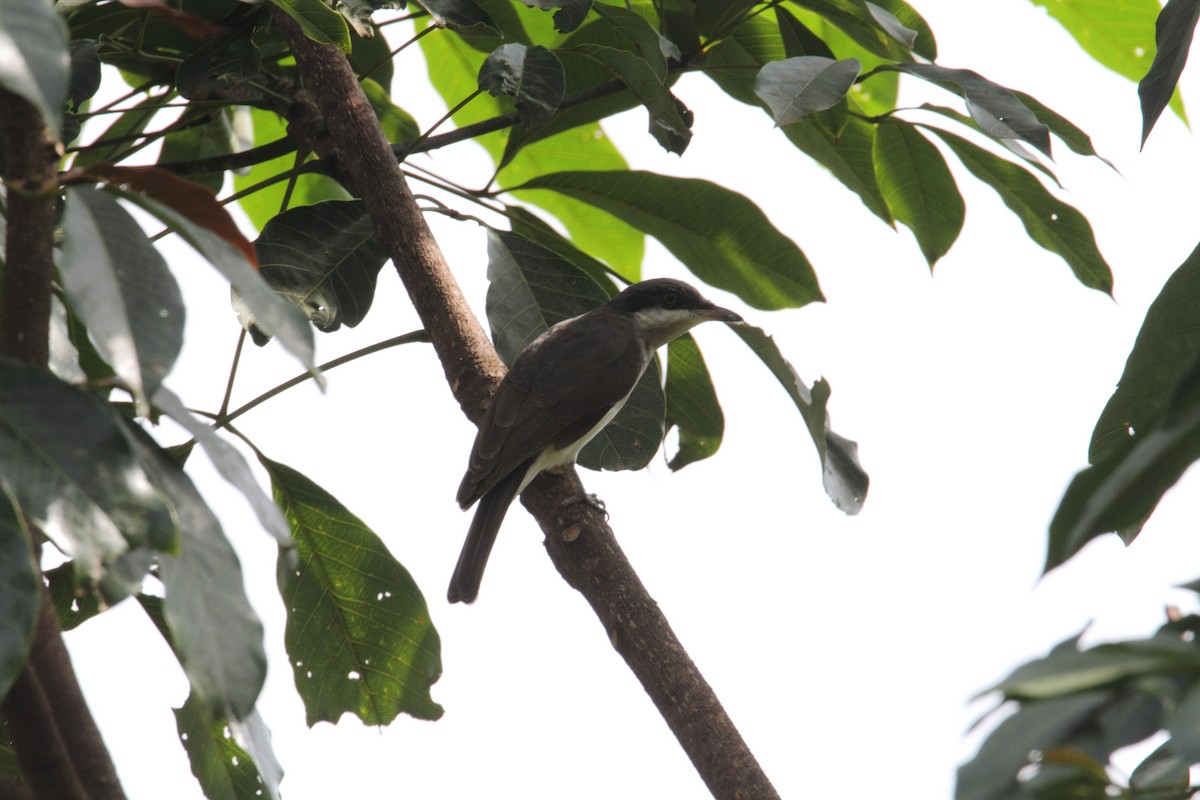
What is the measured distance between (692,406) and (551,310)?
0.60m

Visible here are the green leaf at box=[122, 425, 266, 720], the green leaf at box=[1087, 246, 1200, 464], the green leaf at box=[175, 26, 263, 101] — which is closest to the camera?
the green leaf at box=[122, 425, 266, 720]

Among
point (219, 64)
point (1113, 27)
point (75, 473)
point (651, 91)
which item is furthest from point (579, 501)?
point (1113, 27)

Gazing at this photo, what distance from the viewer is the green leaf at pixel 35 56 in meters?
1.11

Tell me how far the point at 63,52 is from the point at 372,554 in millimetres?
2074

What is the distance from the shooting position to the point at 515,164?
455 cm

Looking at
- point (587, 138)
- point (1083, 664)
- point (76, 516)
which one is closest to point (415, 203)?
point (587, 138)

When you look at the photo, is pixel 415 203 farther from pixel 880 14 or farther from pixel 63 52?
pixel 63 52

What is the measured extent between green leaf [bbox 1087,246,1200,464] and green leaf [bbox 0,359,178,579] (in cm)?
181

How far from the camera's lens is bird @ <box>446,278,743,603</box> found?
4059 mm

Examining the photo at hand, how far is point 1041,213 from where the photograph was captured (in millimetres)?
3426

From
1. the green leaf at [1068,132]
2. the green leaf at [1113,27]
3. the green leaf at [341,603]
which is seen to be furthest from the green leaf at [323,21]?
the green leaf at [1113,27]

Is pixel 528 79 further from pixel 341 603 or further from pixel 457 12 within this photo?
pixel 341 603

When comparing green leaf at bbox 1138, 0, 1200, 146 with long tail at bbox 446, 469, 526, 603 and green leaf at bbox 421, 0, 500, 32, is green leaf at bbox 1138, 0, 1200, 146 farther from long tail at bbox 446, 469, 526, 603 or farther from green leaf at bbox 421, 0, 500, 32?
long tail at bbox 446, 469, 526, 603

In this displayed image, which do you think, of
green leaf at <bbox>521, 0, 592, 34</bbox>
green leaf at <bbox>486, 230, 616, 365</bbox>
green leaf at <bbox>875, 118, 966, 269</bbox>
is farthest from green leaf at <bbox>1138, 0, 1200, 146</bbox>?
green leaf at <bbox>486, 230, 616, 365</bbox>
